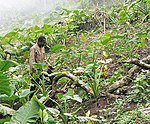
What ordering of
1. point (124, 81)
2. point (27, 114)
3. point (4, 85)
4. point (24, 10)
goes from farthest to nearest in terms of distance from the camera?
1. point (24, 10)
2. point (124, 81)
3. point (4, 85)
4. point (27, 114)

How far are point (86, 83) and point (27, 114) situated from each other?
1.97m

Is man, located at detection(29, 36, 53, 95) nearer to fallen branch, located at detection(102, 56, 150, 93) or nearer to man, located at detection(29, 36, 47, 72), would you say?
man, located at detection(29, 36, 47, 72)

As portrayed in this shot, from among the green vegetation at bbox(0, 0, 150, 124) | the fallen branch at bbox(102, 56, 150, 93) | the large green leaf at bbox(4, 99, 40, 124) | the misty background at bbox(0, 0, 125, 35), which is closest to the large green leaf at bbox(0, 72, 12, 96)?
the green vegetation at bbox(0, 0, 150, 124)

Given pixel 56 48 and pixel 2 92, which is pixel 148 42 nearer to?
pixel 56 48

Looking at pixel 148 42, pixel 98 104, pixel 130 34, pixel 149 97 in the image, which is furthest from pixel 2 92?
pixel 130 34

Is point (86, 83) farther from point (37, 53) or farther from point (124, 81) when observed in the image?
point (37, 53)

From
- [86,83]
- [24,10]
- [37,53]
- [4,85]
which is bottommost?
[24,10]

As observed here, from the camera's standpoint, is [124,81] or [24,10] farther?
[24,10]

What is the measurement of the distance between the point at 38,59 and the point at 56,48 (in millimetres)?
405

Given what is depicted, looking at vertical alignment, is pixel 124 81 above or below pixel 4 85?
below

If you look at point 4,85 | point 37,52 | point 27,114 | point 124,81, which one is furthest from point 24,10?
point 27,114

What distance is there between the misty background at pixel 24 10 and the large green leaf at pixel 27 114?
1220 centimetres

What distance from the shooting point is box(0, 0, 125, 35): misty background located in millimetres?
16500

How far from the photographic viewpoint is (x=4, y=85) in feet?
11.0
